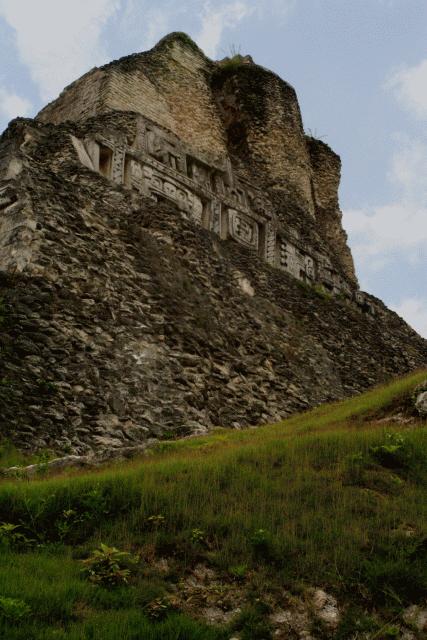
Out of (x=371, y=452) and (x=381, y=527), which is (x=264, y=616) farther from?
(x=371, y=452)

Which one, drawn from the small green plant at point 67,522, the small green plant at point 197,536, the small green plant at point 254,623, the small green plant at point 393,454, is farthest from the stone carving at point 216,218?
the small green plant at point 254,623

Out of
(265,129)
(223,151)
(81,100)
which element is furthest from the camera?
(265,129)

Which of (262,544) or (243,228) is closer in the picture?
(262,544)

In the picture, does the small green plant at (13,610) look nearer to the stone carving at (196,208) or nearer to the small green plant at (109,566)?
the small green plant at (109,566)

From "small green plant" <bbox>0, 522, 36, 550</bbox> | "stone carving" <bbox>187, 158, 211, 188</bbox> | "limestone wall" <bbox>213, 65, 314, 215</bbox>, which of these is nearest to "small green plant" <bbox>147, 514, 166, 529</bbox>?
"small green plant" <bbox>0, 522, 36, 550</bbox>

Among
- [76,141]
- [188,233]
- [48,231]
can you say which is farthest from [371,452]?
[76,141]

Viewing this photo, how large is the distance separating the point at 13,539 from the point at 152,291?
822 centimetres

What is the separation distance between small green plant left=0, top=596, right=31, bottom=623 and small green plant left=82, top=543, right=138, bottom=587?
0.75m

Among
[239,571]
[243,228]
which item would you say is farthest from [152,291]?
[239,571]

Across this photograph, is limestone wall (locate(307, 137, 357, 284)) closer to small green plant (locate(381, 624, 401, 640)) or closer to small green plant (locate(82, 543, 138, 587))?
small green plant (locate(82, 543, 138, 587))

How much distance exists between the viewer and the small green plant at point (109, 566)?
639 cm

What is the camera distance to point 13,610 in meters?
5.68

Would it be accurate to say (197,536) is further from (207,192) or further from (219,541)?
(207,192)

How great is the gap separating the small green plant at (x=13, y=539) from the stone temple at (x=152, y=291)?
137 inches
